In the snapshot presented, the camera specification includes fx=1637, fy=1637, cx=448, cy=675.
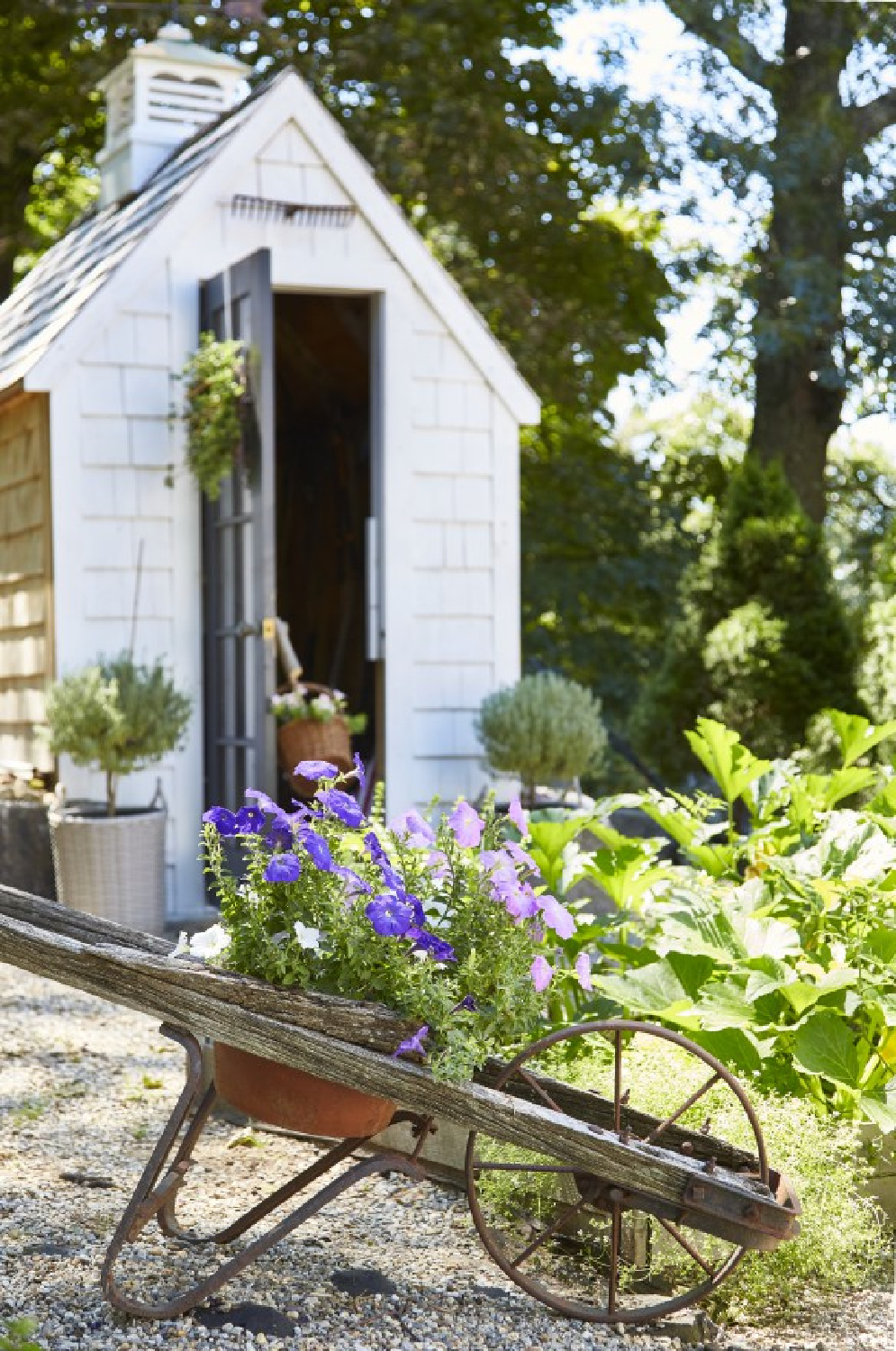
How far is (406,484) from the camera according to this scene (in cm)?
821

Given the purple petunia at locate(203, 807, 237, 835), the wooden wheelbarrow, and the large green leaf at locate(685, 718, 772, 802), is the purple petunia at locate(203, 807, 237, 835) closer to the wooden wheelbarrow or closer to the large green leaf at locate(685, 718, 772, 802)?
the wooden wheelbarrow

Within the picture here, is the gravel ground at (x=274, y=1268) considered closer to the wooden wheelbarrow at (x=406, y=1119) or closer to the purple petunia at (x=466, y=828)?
the wooden wheelbarrow at (x=406, y=1119)

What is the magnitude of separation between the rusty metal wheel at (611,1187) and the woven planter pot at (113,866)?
347cm

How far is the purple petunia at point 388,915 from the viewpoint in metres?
2.98

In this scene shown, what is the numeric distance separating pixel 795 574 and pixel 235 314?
4.73 m

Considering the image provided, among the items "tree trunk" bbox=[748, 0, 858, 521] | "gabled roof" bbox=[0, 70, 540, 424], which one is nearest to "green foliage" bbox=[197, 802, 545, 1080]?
"gabled roof" bbox=[0, 70, 540, 424]

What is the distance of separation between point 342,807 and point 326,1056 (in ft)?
1.53

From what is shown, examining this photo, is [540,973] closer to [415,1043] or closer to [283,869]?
[415,1043]

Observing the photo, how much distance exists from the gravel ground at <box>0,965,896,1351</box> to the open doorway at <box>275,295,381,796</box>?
15.9 ft

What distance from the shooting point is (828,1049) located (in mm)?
3660

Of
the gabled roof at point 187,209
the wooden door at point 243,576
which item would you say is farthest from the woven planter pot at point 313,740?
the gabled roof at point 187,209

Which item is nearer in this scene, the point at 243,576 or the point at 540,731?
the point at 243,576

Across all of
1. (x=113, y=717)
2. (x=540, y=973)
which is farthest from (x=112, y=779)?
(x=540, y=973)

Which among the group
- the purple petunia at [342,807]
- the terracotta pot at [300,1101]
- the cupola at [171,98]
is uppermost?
the cupola at [171,98]
